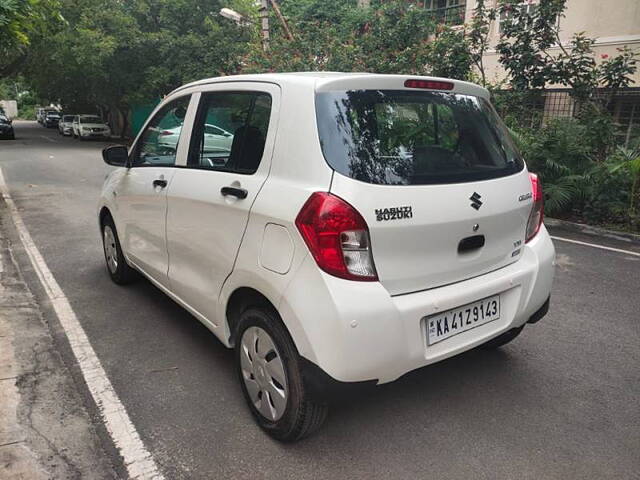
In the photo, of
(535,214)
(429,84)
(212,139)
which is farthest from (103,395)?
(535,214)

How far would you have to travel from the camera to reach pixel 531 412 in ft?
9.68

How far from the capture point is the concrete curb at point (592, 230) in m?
7.34

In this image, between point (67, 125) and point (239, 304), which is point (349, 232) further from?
point (67, 125)

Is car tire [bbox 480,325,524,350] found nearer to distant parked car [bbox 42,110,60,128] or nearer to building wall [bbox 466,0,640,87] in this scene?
building wall [bbox 466,0,640,87]

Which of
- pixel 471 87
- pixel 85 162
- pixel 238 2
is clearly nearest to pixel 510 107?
pixel 471 87

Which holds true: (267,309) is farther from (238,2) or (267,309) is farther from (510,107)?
(238,2)

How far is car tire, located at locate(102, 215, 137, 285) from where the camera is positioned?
4.79 meters

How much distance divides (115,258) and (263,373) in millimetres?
2806

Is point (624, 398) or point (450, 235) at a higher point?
point (450, 235)

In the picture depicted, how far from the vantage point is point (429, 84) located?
281 cm

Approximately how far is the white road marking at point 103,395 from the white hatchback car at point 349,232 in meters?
0.60

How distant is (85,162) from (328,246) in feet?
57.7

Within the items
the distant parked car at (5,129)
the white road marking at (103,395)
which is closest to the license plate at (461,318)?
the white road marking at (103,395)

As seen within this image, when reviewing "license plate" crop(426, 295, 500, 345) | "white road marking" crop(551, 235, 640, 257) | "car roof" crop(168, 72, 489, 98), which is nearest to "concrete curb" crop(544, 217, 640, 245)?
"white road marking" crop(551, 235, 640, 257)
